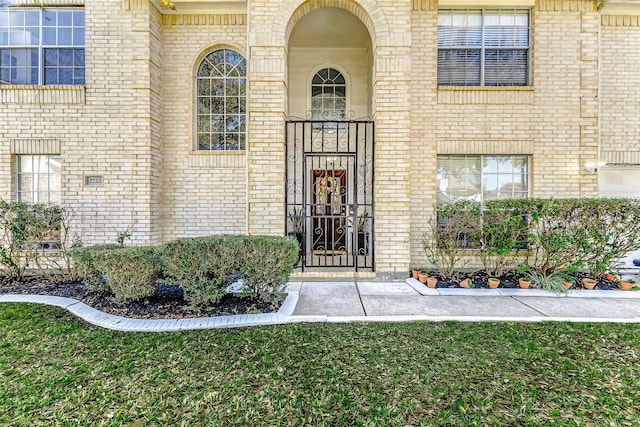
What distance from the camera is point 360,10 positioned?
5863 millimetres

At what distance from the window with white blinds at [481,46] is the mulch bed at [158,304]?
6.22 meters

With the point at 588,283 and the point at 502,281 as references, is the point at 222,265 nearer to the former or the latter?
the point at 502,281

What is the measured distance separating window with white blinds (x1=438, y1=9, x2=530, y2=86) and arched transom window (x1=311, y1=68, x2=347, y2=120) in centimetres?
271

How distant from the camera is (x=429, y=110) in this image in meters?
6.45

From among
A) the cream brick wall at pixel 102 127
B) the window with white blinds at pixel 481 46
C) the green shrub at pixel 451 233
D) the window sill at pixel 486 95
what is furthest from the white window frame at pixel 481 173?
the cream brick wall at pixel 102 127

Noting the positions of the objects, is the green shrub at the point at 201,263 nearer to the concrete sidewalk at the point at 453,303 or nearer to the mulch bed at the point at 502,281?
the concrete sidewalk at the point at 453,303

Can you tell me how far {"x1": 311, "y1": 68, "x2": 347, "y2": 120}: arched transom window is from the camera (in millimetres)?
8344

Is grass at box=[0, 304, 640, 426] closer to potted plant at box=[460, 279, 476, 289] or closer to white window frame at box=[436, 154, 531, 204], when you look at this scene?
potted plant at box=[460, 279, 476, 289]

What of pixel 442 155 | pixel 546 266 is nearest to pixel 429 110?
pixel 442 155

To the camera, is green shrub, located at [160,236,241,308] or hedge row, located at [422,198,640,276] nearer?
green shrub, located at [160,236,241,308]

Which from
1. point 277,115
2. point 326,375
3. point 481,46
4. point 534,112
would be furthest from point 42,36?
point 534,112

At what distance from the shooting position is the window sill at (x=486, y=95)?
643cm

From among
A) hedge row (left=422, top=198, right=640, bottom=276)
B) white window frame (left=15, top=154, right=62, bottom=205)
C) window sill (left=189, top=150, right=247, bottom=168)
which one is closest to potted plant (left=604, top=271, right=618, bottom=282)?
Result: hedge row (left=422, top=198, right=640, bottom=276)

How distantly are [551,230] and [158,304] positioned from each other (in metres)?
6.79
